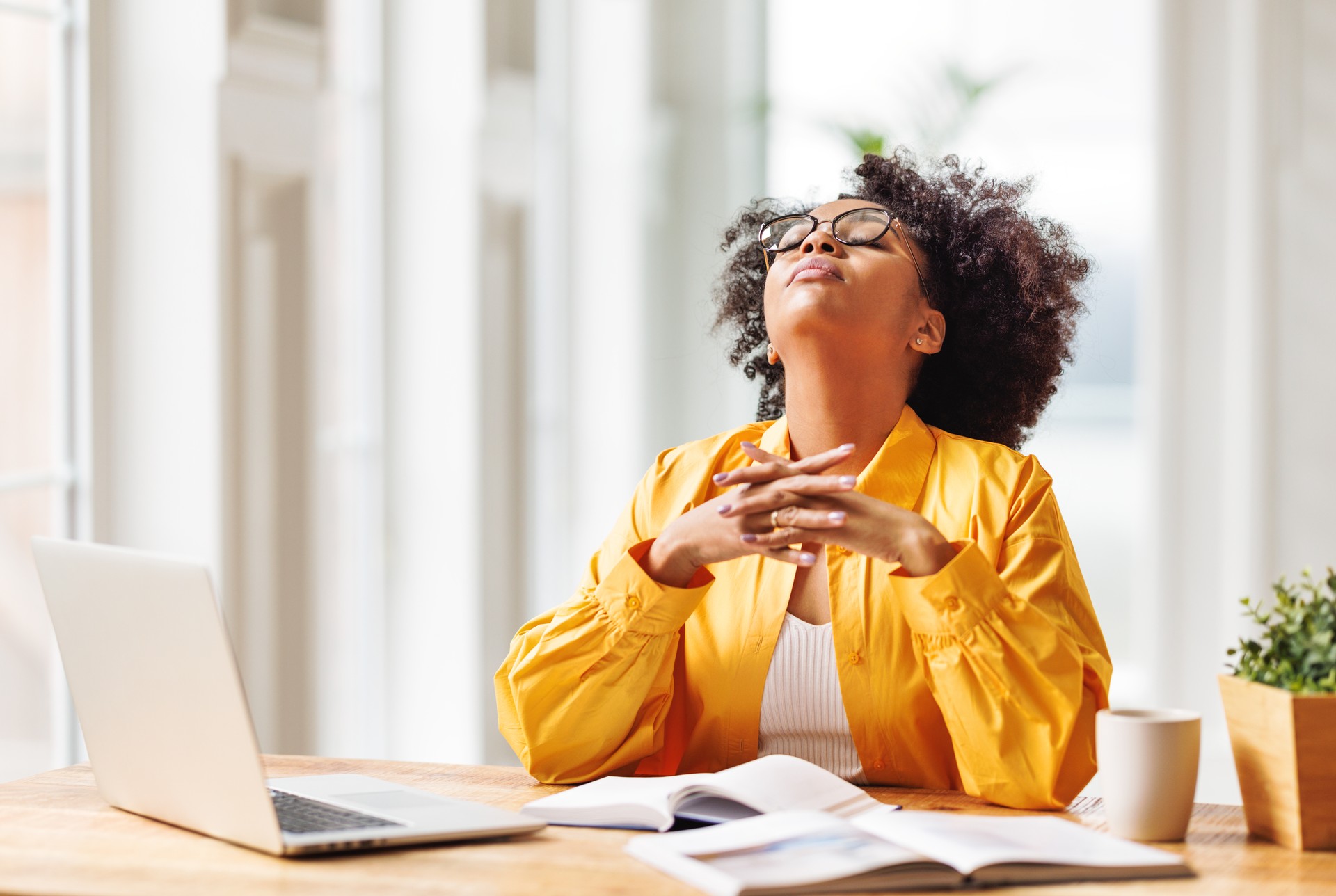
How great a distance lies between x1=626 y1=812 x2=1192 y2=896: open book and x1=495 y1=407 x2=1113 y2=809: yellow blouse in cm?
28

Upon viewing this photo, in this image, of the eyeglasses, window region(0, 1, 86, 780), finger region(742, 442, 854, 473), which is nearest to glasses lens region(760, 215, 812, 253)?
the eyeglasses

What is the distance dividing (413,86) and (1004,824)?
2.76 meters

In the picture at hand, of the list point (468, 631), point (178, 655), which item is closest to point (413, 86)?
point (468, 631)

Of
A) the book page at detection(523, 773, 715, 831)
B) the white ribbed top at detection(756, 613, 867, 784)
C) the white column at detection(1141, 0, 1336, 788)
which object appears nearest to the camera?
the book page at detection(523, 773, 715, 831)

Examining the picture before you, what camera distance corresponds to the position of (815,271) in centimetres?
197

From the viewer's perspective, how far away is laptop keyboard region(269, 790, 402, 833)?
135 cm

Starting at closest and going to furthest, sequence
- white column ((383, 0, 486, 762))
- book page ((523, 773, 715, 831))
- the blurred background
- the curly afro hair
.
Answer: book page ((523, 773, 715, 831)) → the curly afro hair → the blurred background → white column ((383, 0, 486, 762))

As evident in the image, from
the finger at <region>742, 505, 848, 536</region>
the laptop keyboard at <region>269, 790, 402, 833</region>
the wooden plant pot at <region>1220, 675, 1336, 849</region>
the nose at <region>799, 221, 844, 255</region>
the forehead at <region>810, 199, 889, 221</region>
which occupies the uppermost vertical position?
the forehead at <region>810, 199, 889, 221</region>

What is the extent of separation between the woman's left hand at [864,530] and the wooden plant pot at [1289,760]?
1.19 feet

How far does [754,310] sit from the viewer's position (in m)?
2.42

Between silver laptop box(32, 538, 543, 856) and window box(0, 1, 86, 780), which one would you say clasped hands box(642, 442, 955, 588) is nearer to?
silver laptop box(32, 538, 543, 856)

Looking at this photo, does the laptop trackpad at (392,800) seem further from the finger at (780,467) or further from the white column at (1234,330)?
the white column at (1234,330)

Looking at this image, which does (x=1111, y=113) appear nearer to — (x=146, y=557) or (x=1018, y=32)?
(x=1018, y=32)

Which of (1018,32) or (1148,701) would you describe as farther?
(1018,32)
